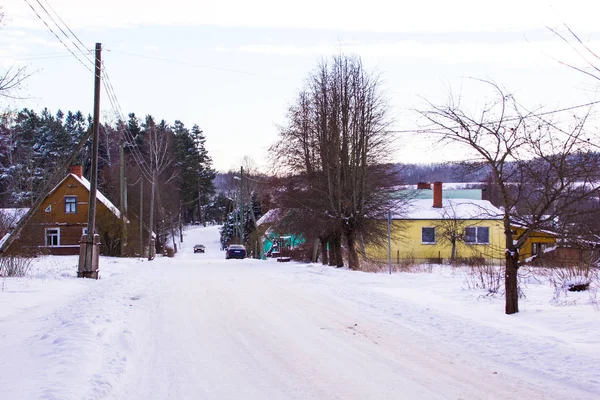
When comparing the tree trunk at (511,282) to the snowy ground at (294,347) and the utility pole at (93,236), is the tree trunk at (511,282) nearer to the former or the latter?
the snowy ground at (294,347)

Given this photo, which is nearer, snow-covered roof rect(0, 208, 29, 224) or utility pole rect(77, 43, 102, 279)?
utility pole rect(77, 43, 102, 279)

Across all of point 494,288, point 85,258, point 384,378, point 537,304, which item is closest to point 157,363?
point 384,378

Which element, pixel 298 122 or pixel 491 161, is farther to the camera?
pixel 298 122

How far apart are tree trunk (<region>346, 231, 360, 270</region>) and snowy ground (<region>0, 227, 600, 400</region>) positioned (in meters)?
13.5

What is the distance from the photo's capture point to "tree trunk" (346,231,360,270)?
29516 millimetres

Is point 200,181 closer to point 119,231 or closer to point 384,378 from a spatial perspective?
point 119,231

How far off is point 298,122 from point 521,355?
2739 cm

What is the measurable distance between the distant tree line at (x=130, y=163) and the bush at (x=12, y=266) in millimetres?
18170

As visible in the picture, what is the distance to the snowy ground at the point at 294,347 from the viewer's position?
6695 mm

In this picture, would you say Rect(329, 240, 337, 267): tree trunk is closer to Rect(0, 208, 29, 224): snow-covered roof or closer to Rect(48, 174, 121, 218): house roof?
Rect(48, 174, 121, 218): house roof

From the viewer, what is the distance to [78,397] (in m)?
5.88

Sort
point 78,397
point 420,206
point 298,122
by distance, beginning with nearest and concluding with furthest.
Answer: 1. point 78,397
2. point 298,122
3. point 420,206

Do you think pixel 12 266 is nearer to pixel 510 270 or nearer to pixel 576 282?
pixel 510 270

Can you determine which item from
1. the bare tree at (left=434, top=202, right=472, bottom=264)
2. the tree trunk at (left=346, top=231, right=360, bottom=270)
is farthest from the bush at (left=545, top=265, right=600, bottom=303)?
the tree trunk at (left=346, top=231, right=360, bottom=270)
